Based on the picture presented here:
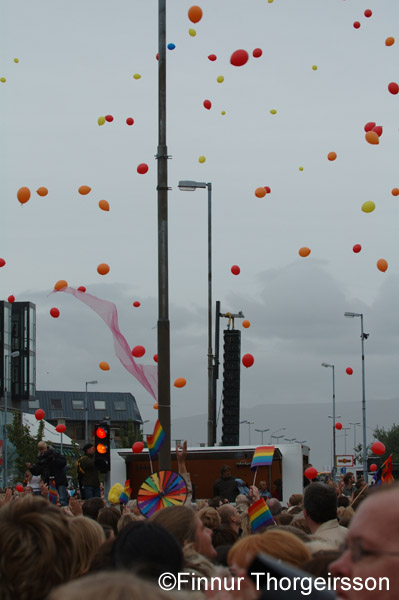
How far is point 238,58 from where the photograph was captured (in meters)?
12.8

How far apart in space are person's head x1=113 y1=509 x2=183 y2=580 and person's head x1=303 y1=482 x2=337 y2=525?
3195 millimetres

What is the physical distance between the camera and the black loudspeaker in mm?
22406

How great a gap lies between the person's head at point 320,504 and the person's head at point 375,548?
4716 mm

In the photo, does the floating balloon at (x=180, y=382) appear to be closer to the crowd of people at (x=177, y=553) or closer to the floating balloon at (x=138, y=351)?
the floating balloon at (x=138, y=351)

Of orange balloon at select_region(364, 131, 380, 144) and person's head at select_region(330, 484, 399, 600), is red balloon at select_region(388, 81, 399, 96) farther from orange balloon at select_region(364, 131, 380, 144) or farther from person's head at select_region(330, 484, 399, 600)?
person's head at select_region(330, 484, 399, 600)

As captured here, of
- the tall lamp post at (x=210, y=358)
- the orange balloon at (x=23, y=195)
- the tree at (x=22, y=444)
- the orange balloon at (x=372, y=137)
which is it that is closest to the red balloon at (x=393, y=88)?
the orange balloon at (x=372, y=137)

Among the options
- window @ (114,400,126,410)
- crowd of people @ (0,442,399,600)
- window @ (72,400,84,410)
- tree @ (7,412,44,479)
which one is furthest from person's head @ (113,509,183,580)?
window @ (72,400,84,410)

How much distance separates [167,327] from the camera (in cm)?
1230

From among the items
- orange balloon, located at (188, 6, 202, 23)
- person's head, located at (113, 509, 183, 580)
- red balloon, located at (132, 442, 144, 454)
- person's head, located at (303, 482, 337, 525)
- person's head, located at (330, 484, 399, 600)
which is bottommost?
red balloon, located at (132, 442, 144, 454)

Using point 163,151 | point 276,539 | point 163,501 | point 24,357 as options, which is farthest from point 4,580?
point 24,357

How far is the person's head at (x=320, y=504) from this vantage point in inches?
270

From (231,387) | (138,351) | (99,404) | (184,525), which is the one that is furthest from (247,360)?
(99,404)

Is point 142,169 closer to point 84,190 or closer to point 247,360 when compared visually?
point 84,190

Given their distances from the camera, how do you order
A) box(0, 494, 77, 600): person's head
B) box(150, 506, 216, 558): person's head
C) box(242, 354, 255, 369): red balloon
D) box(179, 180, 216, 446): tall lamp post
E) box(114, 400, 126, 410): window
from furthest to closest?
box(114, 400, 126, 410): window, box(179, 180, 216, 446): tall lamp post, box(242, 354, 255, 369): red balloon, box(150, 506, 216, 558): person's head, box(0, 494, 77, 600): person's head
